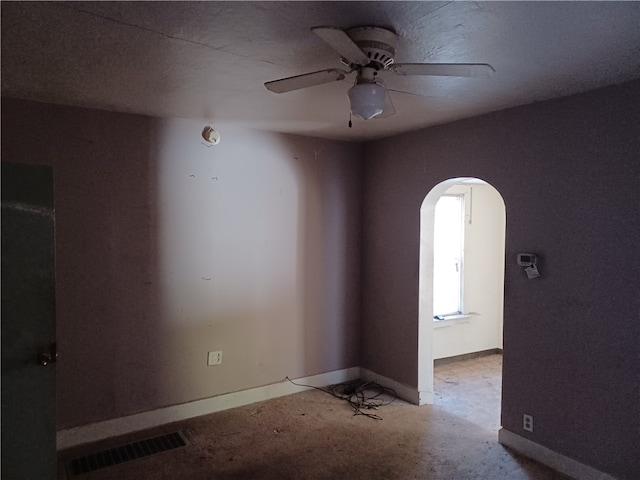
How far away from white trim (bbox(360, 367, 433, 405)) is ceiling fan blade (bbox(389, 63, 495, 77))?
2.71m

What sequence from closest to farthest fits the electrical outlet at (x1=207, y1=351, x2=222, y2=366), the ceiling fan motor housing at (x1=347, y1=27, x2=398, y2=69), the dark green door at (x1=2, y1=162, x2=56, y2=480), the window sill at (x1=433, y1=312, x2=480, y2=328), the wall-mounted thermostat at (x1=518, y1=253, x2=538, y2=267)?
the ceiling fan motor housing at (x1=347, y1=27, x2=398, y2=69) < the dark green door at (x1=2, y1=162, x2=56, y2=480) < the wall-mounted thermostat at (x1=518, y1=253, x2=538, y2=267) < the electrical outlet at (x1=207, y1=351, x2=222, y2=366) < the window sill at (x1=433, y1=312, x2=480, y2=328)

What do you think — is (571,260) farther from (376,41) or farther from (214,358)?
(214,358)

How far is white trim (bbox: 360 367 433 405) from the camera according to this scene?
365 cm

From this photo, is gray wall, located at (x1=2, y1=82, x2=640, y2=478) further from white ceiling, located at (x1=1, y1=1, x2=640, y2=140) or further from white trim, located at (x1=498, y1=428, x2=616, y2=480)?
white ceiling, located at (x1=1, y1=1, x2=640, y2=140)

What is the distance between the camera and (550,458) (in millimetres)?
2701

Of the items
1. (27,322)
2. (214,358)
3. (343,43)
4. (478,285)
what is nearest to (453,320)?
(478,285)

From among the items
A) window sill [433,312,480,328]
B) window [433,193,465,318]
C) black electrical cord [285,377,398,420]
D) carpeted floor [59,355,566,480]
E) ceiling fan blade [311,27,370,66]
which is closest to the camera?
ceiling fan blade [311,27,370,66]

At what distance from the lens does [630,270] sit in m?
2.35

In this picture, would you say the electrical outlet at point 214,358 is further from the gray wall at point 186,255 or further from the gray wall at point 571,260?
the gray wall at point 571,260

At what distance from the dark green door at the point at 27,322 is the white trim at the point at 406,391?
2.63 metres

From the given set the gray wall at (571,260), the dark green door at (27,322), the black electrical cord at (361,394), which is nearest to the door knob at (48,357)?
the dark green door at (27,322)

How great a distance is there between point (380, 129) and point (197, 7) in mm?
2220

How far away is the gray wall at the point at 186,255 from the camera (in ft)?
9.61

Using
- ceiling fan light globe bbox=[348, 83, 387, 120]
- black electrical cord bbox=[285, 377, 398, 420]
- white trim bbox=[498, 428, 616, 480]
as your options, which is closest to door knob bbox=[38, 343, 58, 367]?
ceiling fan light globe bbox=[348, 83, 387, 120]
